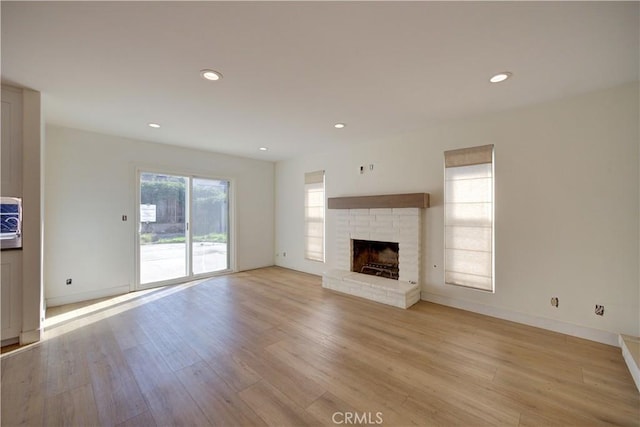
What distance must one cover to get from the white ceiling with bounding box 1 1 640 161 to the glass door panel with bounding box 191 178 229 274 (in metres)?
2.11

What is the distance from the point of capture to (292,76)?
2.34m

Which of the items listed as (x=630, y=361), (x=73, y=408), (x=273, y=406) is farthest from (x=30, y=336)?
(x=630, y=361)

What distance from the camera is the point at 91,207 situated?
13.0ft

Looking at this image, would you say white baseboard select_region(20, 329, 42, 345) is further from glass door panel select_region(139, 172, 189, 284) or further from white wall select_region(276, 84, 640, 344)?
white wall select_region(276, 84, 640, 344)

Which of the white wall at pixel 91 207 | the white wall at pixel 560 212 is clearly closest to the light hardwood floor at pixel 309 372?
the white wall at pixel 560 212

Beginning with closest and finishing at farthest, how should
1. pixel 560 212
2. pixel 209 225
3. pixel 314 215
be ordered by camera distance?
pixel 560 212
pixel 209 225
pixel 314 215

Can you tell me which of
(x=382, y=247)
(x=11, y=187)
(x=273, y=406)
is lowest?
(x=273, y=406)

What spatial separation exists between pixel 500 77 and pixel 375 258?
3.30 meters

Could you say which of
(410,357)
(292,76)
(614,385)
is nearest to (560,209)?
(614,385)

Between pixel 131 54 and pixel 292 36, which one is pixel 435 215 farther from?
pixel 131 54

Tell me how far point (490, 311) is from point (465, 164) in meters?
2.01

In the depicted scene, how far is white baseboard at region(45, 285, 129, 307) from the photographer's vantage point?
366cm

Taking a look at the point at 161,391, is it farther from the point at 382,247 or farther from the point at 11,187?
the point at 382,247

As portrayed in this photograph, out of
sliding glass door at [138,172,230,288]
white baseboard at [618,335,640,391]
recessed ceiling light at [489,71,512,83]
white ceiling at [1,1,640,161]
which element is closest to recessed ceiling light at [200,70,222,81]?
white ceiling at [1,1,640,161]
